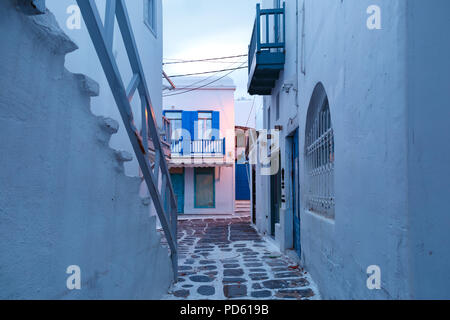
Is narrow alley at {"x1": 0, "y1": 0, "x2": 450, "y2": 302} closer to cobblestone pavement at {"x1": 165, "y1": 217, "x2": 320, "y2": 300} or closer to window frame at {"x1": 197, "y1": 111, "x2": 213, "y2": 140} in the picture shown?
cobblestone pavement at {"x1": 165, "y1": 217, "x2": 320, "y2": 300}

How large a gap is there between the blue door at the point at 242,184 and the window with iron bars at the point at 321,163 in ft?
52.9

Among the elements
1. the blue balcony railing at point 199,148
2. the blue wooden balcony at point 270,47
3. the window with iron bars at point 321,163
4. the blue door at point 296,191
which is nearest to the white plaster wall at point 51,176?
the window with iron bars at point 321,163

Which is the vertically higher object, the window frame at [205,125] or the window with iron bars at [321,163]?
the window frame at [205,125]

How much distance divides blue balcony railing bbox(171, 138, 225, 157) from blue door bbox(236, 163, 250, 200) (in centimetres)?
522

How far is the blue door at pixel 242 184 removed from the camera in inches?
835

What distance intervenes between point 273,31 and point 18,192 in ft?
24.0

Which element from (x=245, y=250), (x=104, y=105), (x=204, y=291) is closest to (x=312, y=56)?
(x=204, y=291)

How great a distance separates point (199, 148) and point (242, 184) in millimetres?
5832

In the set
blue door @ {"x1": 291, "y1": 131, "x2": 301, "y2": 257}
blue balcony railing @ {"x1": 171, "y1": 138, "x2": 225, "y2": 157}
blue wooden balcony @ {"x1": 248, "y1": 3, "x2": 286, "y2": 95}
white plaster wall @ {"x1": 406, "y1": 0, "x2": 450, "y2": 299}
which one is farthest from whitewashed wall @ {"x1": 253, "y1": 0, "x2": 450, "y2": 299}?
blue balcony railing @ {"x1": 171, "y1": 138, "x2": 225, "y2": 157}

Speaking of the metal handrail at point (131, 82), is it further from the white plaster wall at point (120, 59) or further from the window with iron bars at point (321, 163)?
the white plaster wall at point (120, 59)

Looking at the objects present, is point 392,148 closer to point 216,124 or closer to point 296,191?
point 296,191

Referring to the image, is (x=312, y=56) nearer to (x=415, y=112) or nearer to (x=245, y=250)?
(x=415, y=112)

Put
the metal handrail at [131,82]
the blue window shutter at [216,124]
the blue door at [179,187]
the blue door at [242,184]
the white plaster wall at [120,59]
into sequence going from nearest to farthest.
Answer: the metal handrail at [131,82]
the white plaster wall at [120,59]
the blue door at [179,187]
the blue window shutter at [216,124]
the blue door at [242,184]
